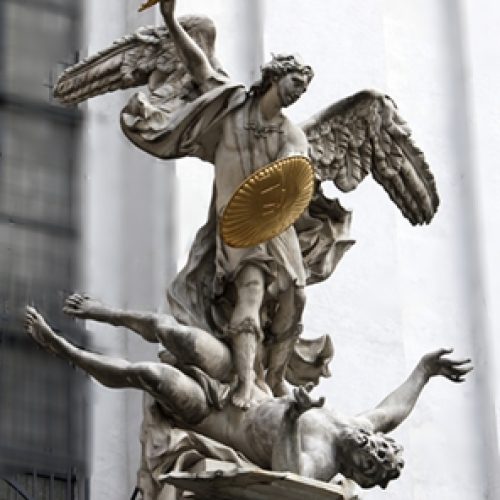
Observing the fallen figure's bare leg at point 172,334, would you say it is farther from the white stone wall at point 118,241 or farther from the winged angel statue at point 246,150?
the white stone wall at point 118,241

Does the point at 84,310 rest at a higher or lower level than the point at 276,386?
higher

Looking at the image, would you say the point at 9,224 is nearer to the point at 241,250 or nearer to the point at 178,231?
the point at 178,231

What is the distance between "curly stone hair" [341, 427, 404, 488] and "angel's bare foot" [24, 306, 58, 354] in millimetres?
1117

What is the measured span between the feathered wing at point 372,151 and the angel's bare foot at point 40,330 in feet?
4.62

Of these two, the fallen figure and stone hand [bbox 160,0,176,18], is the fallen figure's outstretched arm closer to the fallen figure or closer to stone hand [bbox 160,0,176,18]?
the fallen figure

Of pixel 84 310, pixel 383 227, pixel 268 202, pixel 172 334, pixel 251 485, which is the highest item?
pixel 383 227

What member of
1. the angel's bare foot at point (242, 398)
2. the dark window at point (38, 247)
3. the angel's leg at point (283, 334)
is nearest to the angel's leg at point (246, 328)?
the angel's bare foot at point (242, 398)

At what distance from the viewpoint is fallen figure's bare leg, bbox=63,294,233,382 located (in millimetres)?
9281

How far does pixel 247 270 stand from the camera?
9.49 meters

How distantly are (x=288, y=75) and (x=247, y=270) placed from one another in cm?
75

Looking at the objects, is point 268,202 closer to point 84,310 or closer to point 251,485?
point 84,310

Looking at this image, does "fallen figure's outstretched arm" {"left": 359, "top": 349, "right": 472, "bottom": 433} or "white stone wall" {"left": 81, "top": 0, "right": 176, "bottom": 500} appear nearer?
"fallen figure's outstretched arm" {"left": 359, "top": 349, "right": 472, "bottom": 433}

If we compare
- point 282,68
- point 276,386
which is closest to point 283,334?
point 276,386

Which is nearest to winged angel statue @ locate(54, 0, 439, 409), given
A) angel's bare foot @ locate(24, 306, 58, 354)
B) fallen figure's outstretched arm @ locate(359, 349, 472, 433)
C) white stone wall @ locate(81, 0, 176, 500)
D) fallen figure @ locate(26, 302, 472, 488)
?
fallen figure @ locate(26, 302, 472, 488)
